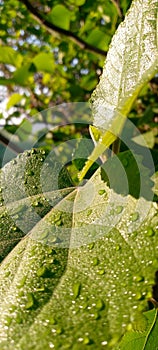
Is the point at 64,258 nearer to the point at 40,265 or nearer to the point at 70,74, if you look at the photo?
the point at 40,265

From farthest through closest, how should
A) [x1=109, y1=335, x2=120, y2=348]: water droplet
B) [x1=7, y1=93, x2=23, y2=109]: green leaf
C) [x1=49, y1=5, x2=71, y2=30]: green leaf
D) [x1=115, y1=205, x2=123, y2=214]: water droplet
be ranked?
[x1=7, y1=93, x2=23, y2=109]: green leaf → [x1=49, y1=5, x2=71, y2=30]: green leaf → [x1=115, y1=205, x2=123, y2=214]: water droplet → [x1=109, y1=335, x2=120, y2=348]: water droplet

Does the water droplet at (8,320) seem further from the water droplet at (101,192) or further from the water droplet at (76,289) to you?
the water droplet at (101,192)

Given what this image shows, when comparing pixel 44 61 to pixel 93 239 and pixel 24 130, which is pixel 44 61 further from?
pixel 93 239

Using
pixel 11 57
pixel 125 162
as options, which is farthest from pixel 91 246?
pixel 11 57

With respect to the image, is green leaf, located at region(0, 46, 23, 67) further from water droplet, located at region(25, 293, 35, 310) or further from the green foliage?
water droplet, located at region(25, 293, 35, 310)

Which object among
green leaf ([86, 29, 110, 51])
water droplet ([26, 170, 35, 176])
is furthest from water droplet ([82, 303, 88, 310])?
green leaf ([86, 29, 110, 51])
